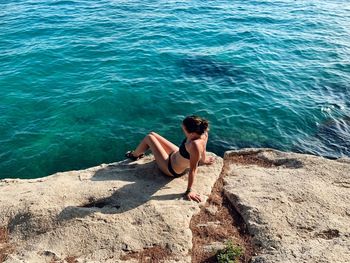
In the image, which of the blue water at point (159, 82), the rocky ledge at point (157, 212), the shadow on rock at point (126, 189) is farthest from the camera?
the blue water at point (159, 82)

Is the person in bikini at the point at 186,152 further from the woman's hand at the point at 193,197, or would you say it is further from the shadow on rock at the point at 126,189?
the shadow on rock at the point at 126,189

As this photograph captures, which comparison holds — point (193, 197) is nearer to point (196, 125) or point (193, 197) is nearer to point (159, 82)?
point (196, 125)

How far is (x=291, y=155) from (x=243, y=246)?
523 centimetres

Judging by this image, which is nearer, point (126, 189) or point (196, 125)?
point (196, 125)

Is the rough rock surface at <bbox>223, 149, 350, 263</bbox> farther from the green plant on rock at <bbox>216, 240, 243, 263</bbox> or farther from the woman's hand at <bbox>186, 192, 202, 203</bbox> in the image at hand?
the woman's hand at <bbox>186, 192, 202, 203</bbox>

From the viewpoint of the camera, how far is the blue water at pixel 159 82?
55.6ft

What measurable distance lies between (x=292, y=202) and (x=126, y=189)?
15.7 feet

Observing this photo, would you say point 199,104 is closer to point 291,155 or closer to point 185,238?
point 291,155

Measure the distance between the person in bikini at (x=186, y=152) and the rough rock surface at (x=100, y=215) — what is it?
39cm

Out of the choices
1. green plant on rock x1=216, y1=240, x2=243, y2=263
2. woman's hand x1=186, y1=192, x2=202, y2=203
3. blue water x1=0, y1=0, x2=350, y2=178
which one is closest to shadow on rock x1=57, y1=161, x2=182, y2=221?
woman's hand x1=186, y1=192, x2=202, y2=203

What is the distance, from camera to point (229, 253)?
29.7ft

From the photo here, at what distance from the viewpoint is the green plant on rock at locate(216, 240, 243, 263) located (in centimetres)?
893

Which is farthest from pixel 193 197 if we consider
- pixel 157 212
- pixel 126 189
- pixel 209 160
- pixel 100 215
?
pixel 100 215

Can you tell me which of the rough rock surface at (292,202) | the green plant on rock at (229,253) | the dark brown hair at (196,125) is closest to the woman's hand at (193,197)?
the rough rock surface at (292,202)
